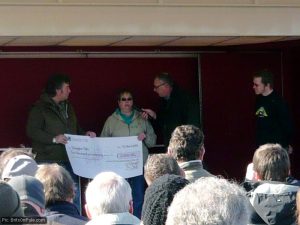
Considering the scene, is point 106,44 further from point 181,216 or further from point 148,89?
point 181,216

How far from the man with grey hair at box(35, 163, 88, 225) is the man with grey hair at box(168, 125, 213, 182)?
108 centimetres

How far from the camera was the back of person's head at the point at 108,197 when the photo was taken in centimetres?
356

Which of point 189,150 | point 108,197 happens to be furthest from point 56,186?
point 189,150

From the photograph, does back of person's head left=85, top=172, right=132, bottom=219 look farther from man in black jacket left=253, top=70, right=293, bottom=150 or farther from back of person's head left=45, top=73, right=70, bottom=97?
man in black jacket left=253, top=70, right=293, bottom=150

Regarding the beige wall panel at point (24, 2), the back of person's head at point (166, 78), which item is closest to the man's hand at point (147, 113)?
the back of person's head at point (166, 78)

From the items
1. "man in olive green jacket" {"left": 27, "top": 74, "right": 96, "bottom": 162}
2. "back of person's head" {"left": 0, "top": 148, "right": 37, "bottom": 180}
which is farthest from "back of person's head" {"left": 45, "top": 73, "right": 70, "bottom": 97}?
"back of person's head" {"left": 0, "top": 148, "right": 37, "bottom": 180}

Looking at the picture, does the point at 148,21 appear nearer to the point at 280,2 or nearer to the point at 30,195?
the point at 280,2

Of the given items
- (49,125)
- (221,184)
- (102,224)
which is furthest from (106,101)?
(221,184)

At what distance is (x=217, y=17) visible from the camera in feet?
26.1

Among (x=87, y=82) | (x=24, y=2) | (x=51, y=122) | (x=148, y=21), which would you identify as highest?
(x=24, y=2)

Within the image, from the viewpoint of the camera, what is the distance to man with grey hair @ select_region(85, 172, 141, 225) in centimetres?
352

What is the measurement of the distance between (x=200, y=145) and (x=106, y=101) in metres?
4.55

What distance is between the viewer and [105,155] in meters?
8.55

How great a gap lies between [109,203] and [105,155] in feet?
16.4
